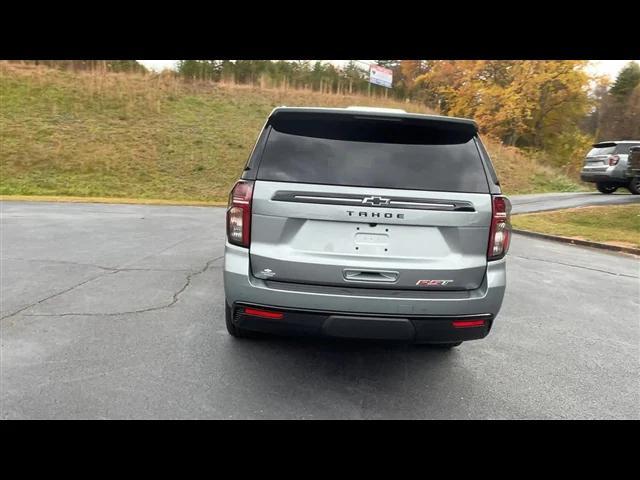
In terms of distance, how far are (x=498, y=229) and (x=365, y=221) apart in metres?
0.92

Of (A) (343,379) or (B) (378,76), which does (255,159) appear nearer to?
(A) (343,379)

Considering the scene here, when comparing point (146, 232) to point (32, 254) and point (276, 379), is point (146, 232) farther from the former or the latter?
point (276, 379)

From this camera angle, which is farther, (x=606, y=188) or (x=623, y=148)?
(x=606, y=188)

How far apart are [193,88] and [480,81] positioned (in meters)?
21.3

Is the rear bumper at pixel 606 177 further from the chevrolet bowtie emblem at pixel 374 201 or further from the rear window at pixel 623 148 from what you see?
the chevrolet bowtie emblem at pixel 374 201

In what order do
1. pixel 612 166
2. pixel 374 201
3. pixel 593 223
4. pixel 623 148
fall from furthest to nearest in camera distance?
pixel 612 166 → pixel 623 148 → pixel 593 223 → pixel 374 201

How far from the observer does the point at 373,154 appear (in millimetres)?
2855

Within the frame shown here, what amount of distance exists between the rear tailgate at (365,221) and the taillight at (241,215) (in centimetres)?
4

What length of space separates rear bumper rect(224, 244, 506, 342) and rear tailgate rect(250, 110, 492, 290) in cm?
6

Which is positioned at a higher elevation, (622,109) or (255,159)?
(622,109)

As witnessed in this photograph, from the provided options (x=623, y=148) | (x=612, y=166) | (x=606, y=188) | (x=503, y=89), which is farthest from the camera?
(x=503, y=89)

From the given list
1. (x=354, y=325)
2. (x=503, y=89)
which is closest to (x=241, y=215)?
(x=354, y=325)

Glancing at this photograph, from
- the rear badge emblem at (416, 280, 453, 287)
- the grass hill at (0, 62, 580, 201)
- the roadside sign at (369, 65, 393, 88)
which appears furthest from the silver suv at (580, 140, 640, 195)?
the roadside sign at (369, 65, 393, 88)

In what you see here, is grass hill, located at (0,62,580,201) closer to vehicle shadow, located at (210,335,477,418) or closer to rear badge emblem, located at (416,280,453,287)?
vehicle shadow, located at (210,335,477,418)
